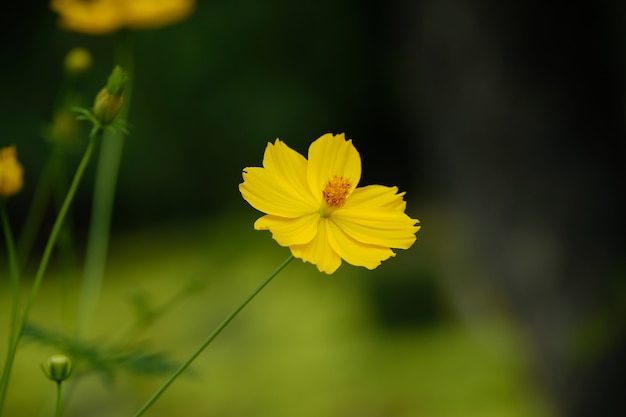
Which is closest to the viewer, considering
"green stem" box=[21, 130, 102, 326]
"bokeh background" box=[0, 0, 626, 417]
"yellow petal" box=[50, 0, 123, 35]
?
"green stem" box=[21, 130, 102, 326]

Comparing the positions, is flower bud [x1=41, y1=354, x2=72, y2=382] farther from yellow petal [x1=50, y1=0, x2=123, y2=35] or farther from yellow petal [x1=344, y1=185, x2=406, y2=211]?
yellow petal [x1=50, y1=0, x2=123, y2=35]

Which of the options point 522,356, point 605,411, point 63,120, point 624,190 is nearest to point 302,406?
point 522,356

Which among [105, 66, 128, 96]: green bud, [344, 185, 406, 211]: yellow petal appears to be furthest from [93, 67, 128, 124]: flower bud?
[344, 185, 406, 211]: yellow petal

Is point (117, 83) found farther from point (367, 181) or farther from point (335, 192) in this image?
point (367, 181)

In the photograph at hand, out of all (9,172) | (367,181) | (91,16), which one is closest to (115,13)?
(91,16)

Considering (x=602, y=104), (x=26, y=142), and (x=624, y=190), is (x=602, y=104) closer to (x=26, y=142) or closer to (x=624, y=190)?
(x=624, y=190)

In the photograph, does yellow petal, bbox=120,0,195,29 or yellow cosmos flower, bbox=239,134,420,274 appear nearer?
yellow cosmos flower, bbox=239,134,420,274

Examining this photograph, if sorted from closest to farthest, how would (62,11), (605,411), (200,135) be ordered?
1. (62,11)
2. (605,411)
3. (200,135)
